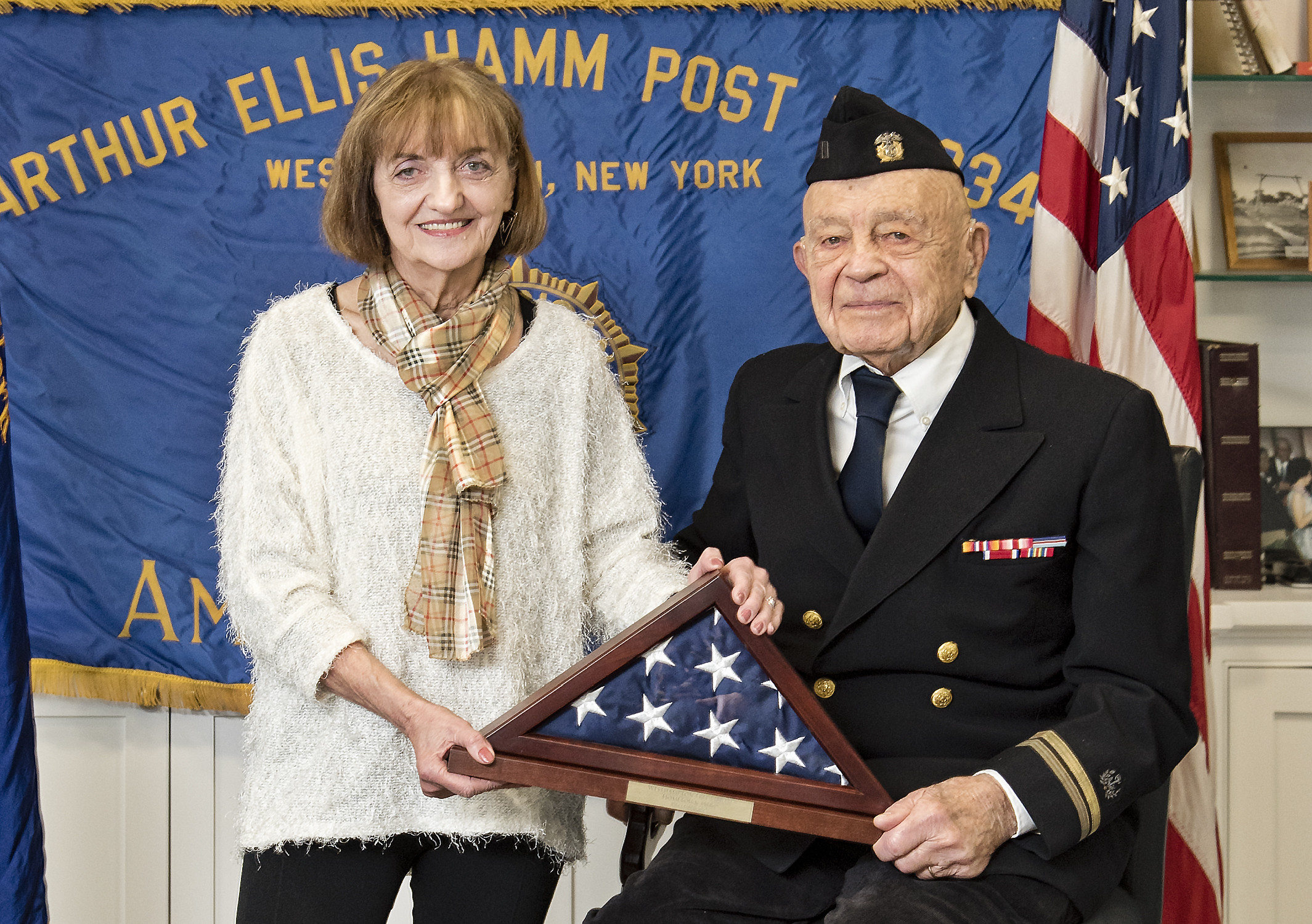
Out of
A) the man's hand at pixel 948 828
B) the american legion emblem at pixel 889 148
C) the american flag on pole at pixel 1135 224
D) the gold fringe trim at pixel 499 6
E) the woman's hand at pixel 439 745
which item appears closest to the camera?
the man's hand at pixel 948 828

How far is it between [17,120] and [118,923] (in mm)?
1552

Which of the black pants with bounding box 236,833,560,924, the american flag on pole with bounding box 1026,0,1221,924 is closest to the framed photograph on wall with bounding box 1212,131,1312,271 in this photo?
the american flag on pole with bounding box 1026,0,1221,924

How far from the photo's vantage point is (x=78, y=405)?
2.17 metres

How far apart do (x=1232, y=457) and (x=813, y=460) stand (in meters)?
1.09

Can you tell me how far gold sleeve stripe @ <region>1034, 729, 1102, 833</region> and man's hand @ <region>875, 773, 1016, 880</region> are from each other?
0.25 feet

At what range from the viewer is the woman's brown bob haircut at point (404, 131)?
1.46m

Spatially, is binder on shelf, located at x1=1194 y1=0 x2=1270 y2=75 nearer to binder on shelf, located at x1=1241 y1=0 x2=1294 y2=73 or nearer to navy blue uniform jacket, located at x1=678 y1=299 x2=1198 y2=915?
binder on shelf, located at x1=1241 y1=0 x2=1294 y2=73

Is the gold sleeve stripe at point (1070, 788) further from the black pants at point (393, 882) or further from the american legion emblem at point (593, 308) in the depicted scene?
the american legion emblem at point (593, 308)

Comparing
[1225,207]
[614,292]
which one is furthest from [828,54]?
[1225,207]

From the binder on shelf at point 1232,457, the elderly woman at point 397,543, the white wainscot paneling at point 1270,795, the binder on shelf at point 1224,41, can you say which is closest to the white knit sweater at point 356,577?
the elderly woman at point 397,543

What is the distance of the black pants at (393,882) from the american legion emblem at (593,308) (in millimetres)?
867

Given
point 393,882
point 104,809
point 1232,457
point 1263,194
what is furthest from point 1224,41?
point 104,809

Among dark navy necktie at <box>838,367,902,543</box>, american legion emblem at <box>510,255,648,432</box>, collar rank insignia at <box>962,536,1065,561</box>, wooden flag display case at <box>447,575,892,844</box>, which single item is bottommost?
wooden flag display case at <box>447,575,892,844</box>

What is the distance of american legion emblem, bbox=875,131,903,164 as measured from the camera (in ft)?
4.63
